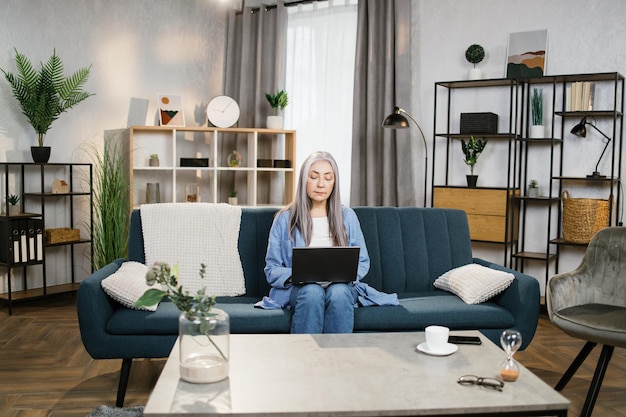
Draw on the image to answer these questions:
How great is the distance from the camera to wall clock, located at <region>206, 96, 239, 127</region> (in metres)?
5.59

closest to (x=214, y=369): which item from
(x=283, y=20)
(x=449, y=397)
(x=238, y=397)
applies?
(x=238, y=397)

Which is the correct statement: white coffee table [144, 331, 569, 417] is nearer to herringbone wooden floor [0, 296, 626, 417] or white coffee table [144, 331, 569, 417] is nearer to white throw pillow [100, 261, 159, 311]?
white throw pillow [100, 261, 159, 311]

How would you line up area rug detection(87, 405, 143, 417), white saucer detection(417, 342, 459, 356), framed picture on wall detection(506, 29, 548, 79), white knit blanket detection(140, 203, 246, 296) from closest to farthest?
white saucer detection(417, 342, 459, 356)
area rug detection(87, 405, 143, 417)
white knit blanket detection(140, 203, 246, 296)
framed picture on wall detection(506, 29, 548, 79)

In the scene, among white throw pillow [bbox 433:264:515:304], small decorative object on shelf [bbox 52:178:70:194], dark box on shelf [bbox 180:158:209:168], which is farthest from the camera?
dark box on shelf [bbox 180:158:209:168]

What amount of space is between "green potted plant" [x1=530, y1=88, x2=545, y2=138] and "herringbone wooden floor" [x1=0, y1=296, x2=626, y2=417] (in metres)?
1.35

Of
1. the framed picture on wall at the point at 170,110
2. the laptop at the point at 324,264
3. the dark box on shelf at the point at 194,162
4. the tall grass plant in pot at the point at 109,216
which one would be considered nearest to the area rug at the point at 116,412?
the laptop at the point at 324,264

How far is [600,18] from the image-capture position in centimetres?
461

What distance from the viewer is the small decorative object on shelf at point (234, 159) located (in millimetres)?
5617

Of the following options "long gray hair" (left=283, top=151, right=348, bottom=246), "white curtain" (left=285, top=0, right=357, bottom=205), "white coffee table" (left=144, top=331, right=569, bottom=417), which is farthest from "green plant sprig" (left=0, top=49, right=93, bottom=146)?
"white coffee table" (left=144, top=331, right=569, bottom=417)

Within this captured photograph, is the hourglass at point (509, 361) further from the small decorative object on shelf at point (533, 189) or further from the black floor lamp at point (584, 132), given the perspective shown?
the small decorative object on shelf at point (533, 189)

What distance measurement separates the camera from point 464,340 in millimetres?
2375

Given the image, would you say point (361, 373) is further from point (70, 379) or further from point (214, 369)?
point (70, 379)

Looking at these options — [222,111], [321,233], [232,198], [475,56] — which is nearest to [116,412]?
[321,233]

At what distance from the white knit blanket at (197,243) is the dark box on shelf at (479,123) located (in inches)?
84.6
